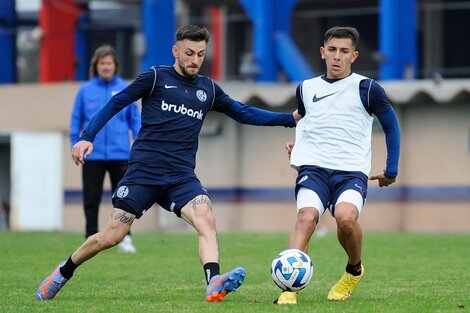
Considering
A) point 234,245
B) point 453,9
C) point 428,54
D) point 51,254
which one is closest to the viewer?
point 51,254

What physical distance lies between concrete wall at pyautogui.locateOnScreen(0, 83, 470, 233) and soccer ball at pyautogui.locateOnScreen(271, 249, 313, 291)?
1388 centimetres

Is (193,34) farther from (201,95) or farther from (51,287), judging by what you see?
(51,287)

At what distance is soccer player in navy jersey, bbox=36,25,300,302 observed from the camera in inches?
364

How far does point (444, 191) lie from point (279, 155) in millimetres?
3252

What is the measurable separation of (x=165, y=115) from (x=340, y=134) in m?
1.32

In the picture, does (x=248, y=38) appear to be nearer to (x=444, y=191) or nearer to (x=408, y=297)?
(x=444, y=191)

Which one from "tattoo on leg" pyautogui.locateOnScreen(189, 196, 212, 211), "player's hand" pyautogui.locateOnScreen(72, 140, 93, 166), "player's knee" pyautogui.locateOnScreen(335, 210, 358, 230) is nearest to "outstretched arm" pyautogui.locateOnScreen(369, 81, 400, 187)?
"player's knee" pyautogui.locateOnScreen(335, 210, 358, 230)

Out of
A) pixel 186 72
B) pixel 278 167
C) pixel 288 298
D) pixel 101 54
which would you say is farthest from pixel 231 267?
pixel 278 167

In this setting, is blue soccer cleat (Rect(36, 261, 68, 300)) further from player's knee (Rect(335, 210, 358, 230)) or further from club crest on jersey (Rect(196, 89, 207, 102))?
player's knee (Rect(335, 210, 358, 230))

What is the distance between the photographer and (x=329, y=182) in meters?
9.08

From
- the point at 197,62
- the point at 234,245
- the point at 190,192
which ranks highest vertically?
the point at 197,62

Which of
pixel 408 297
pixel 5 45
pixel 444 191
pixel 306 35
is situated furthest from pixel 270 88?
pixel 408 297

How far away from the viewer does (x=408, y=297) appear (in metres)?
9.50

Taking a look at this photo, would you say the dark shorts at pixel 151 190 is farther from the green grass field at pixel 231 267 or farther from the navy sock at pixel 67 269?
the green grass field at pixel 231 267
